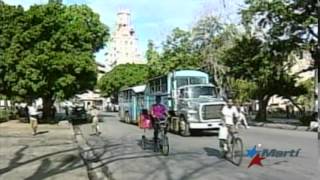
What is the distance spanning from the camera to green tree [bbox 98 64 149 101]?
404ft

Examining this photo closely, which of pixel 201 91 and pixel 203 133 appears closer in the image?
pixel 201 91

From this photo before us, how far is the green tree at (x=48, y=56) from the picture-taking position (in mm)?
44344

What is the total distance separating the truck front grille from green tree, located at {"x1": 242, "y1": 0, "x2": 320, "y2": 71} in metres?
13.0

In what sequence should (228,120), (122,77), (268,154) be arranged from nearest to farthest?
(228,120) < (268,154) < (122,77)

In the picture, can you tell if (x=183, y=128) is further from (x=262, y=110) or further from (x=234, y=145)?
(x=262, y=110)

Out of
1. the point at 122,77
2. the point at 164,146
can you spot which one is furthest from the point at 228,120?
the point at 122,77

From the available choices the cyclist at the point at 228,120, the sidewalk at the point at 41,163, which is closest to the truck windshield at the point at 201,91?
the sidewalk at the point at 41,163

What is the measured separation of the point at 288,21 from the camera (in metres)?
41.8

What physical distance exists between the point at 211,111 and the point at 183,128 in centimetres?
190

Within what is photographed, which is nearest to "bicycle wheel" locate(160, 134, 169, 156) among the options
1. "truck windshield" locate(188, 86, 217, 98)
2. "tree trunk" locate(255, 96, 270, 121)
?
"truck windshield" locate(188, 86, 217, 98)

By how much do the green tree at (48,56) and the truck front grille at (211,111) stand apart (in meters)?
17.6

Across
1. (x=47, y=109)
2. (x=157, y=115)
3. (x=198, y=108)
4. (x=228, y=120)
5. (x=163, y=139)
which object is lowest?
(x=163, y=139)

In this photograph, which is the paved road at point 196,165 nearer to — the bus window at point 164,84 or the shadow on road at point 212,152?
the shadow on road at point 212,152

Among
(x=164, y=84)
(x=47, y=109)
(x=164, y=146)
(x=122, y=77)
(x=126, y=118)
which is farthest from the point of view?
(x=122, y=77)
